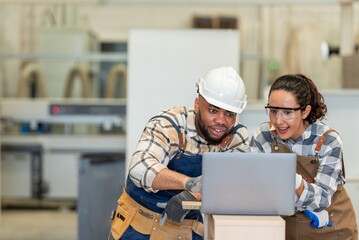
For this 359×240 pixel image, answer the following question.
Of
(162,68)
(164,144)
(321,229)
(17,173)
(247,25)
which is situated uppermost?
(247,25)

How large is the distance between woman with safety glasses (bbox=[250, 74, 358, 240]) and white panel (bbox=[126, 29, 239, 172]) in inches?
78.8

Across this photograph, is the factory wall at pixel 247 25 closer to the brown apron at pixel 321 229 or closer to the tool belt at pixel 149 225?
the tool belt at pixel 149 225

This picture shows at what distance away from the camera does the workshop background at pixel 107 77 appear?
405 centimetres

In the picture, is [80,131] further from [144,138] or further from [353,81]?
[144,138]

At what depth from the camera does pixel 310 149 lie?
6.65 ft

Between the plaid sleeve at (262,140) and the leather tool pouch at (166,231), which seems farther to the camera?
the leather tool pouch at (166,231)

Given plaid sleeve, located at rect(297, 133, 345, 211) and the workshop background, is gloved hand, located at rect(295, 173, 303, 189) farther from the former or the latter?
the workshop background

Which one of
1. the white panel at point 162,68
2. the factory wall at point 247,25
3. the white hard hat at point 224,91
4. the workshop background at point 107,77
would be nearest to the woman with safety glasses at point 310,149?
the white hard hat at point 224,91

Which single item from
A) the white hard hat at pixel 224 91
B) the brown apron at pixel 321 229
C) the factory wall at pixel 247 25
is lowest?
the brown apron at pixel 321 229

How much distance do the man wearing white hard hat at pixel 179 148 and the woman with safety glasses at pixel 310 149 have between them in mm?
203

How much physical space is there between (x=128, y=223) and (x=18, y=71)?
17.8 ft

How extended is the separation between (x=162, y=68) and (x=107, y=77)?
306 centimetres

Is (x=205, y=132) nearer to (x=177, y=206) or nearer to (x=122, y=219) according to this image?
(x=177, y=206)

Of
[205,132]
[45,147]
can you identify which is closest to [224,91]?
[205,132]
